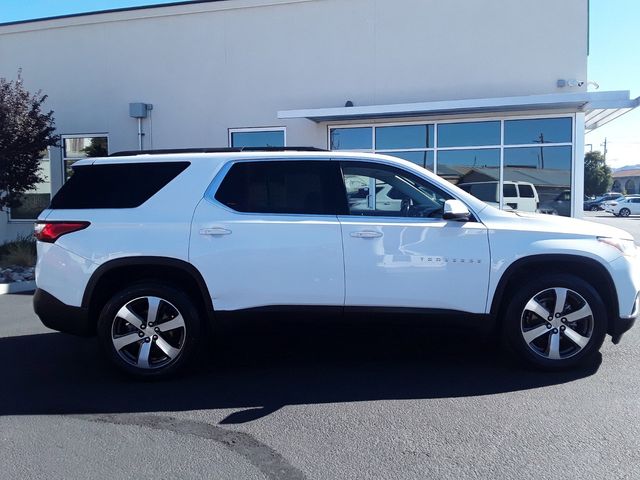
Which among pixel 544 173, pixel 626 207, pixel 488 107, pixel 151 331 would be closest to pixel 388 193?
pixel 151 331

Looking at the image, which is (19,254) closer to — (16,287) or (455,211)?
(16,287)

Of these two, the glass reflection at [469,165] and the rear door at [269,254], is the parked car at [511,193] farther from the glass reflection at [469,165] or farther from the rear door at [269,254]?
the rear door at [269,254]

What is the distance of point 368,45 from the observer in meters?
13.6

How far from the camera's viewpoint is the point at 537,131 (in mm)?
12891

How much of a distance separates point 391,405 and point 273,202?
1.96 metres

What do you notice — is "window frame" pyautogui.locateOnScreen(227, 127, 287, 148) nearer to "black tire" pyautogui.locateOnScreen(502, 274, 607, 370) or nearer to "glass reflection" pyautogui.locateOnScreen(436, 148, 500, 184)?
"glass reflection" pyautogui.locateOnScreen(436, 148, 500, 184)

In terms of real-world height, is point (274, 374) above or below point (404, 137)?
below

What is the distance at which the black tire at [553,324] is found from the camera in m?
5.00

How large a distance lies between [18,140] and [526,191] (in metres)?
10.6

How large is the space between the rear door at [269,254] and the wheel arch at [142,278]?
0.10 meters

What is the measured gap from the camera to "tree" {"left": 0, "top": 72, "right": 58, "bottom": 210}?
11438 mm

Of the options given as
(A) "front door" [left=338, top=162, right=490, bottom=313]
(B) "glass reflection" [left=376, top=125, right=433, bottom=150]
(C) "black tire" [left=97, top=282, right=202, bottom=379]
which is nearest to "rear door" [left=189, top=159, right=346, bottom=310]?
(A) "front door" [left=338, top=162, right=490, bottom=313]

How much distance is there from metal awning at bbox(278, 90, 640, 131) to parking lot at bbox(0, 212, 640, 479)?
6945mm

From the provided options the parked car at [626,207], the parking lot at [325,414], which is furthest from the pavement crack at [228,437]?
the parked car at [626,207]
